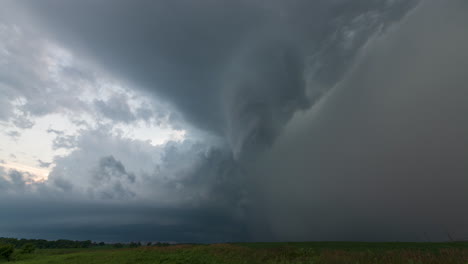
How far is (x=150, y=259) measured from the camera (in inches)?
1745

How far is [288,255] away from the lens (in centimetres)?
4897

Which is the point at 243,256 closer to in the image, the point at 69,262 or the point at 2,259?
the point at 69,262

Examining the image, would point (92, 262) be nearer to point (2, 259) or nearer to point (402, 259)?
point (2, 259)

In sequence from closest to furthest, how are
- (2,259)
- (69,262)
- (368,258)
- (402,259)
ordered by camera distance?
1. (402,259)
2. (368,258)
3. (69,262)
4. (2,259)

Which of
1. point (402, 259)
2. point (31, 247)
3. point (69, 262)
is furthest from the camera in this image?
point (31, 247)

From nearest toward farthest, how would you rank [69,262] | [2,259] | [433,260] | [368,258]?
[433,260] < [368,258] < [69,262] < [2,259]

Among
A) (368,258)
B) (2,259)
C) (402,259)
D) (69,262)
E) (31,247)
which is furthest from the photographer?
(31,247)

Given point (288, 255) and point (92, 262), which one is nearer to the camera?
point (92, 262)

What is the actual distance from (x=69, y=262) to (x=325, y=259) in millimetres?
48966

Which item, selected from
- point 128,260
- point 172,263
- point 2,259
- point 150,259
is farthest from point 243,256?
point 2,259

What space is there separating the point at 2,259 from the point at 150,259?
198 ft

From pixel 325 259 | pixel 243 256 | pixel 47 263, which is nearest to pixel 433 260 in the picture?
pixel 325 259

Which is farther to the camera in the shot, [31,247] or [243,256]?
[31,247]

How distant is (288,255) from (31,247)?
90.1 metres
